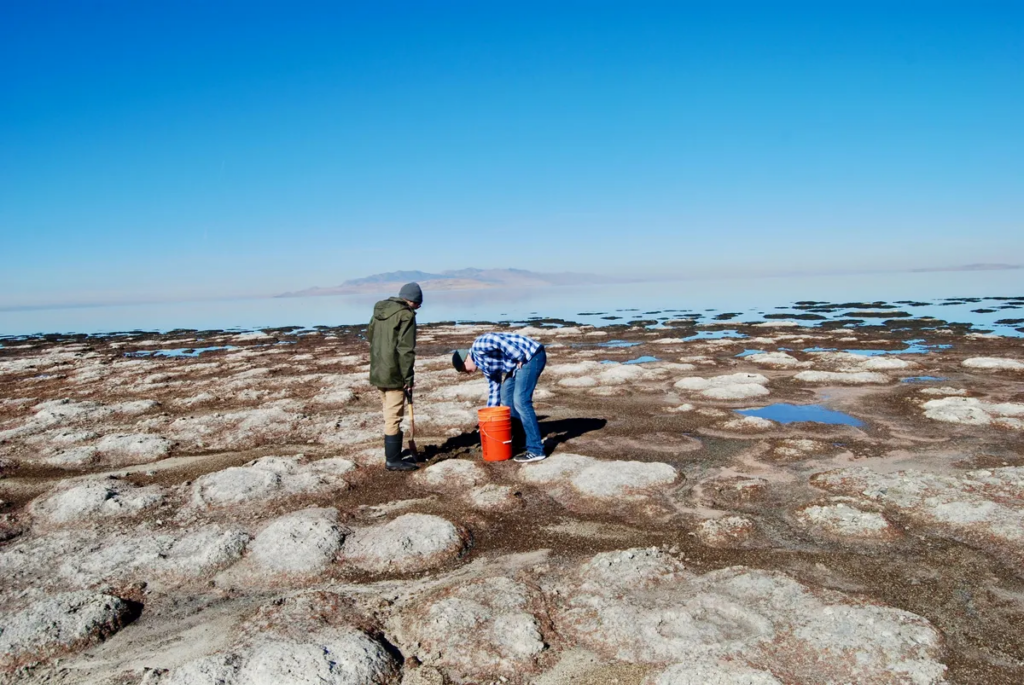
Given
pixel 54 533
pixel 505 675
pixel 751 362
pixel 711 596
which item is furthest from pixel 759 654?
pixel 751 362

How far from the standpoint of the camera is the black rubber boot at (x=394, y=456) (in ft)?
34.9

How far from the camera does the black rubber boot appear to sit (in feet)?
34.9

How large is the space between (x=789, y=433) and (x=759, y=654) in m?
8.06

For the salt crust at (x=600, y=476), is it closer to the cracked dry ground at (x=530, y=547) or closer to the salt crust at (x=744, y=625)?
the cracked dry ground at (x=530, y=547)

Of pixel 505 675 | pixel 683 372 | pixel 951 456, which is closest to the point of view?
pixel 505 675

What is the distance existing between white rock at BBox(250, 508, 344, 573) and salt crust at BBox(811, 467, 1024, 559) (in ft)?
23.3

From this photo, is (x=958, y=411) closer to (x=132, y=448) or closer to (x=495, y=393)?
(x=495, y=393)

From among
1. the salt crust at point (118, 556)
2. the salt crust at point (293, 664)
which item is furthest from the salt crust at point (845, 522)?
the salt crust at point (118, 556)

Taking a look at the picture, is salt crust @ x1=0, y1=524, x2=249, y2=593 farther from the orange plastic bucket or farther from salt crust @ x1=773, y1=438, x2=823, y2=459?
salt crust @ x1=773, y1=438, x2=823, y2=459

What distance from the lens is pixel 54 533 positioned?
841 centimetres

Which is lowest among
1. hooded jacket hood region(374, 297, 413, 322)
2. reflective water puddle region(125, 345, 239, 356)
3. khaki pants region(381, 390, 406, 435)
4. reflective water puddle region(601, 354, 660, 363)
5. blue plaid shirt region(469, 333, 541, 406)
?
reflective water puddle region(601, 354, 660, 363)

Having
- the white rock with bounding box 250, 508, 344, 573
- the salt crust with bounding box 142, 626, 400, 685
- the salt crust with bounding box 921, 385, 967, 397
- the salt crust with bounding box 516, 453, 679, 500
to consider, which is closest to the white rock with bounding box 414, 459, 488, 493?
the salt crust with bounding box 516, 453, 679, 500

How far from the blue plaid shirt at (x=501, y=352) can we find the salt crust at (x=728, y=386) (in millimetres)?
7741

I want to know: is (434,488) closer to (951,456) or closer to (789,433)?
(789,433)
